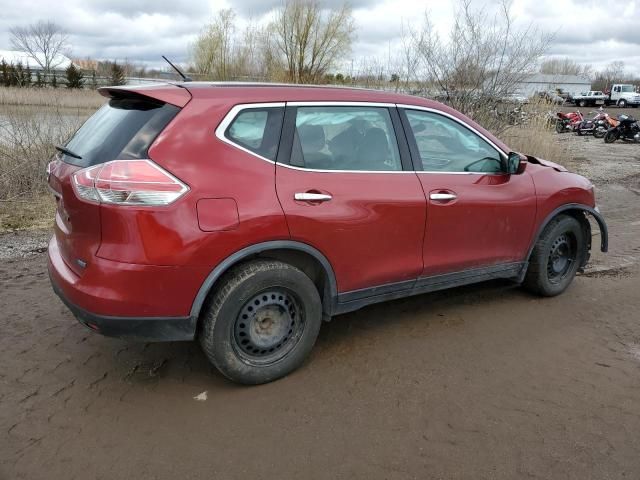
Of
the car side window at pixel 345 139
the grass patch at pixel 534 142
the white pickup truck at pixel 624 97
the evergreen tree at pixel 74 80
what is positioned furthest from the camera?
the white pickup truck at pixel 624 97

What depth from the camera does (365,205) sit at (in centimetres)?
Answer: 329

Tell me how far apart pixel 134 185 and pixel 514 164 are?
287 centimetres

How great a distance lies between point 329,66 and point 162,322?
29.0m

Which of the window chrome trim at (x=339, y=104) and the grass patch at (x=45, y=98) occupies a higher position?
the grass patch at (x=45, y=98)

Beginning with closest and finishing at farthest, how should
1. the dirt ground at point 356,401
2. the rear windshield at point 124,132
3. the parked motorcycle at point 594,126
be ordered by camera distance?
the dirt ground at point 356,401 → the rear windshield at point 124,132 → the parked motorcycle at point 594,126

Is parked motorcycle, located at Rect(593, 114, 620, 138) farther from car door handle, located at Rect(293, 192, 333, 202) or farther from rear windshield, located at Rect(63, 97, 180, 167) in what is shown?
rear windshield, located at Rect(63, 97, 180, 167)

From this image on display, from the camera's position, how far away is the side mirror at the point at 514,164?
13.3 ft

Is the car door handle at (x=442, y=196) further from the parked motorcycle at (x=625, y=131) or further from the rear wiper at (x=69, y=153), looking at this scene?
the parked motorcycle at (x=625, y=131)

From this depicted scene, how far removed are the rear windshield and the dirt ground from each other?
4.59 feet

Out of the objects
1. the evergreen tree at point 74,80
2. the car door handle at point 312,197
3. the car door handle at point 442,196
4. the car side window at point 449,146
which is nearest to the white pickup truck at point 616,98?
the evergreen tree at point 74,80

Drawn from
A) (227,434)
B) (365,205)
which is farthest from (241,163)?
(227,434)

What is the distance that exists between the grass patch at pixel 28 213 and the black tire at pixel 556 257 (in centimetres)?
578

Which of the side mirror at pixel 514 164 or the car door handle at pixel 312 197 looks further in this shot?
the side mirror at pixel 514 164

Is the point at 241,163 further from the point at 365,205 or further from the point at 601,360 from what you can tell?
the point at 601,360
